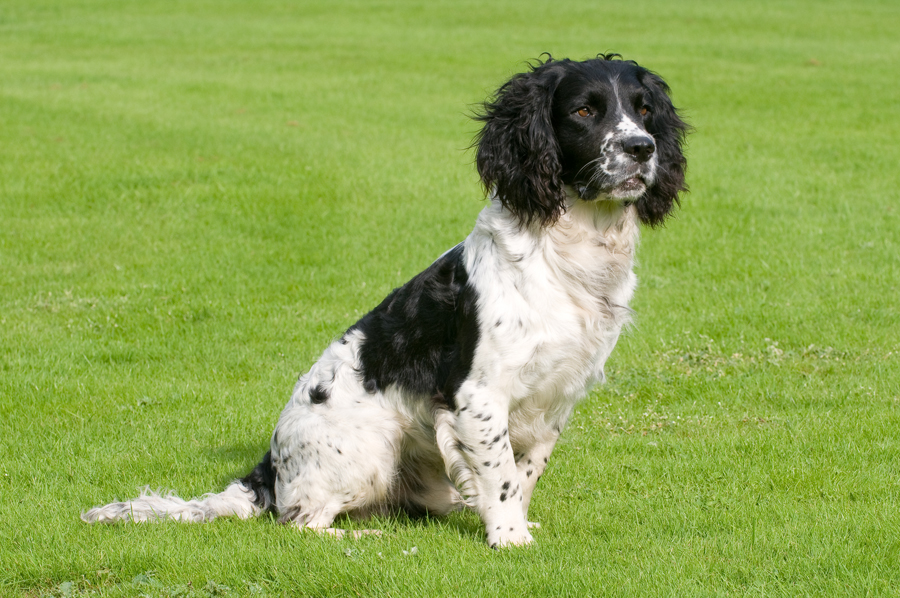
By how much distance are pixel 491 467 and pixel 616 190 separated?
149cm

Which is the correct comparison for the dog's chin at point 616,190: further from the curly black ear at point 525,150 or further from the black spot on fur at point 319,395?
the black spot on fur at point 319,395

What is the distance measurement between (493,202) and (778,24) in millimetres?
29453

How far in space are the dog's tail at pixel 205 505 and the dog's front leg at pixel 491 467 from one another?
3.86ft

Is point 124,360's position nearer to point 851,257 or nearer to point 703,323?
point 703,323

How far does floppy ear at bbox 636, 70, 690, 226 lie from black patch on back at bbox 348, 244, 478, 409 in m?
1.04

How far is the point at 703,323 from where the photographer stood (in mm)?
8961

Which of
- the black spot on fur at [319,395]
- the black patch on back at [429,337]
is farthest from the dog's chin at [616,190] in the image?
the black spot on fur at [319,395]

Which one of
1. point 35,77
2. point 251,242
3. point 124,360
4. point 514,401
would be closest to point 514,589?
point 514,401

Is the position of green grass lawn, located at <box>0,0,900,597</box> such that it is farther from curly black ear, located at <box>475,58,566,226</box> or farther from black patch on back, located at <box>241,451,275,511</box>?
curly black ear, located at <box>475,58,566,226</box>

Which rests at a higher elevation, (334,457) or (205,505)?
(334,457)

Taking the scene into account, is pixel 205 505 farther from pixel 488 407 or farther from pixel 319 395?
pixel 488 407

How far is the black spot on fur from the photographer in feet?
17.1

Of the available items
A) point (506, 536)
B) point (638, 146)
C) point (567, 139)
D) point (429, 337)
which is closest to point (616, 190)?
point (638, 146)

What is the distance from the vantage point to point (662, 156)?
528 centimetres
